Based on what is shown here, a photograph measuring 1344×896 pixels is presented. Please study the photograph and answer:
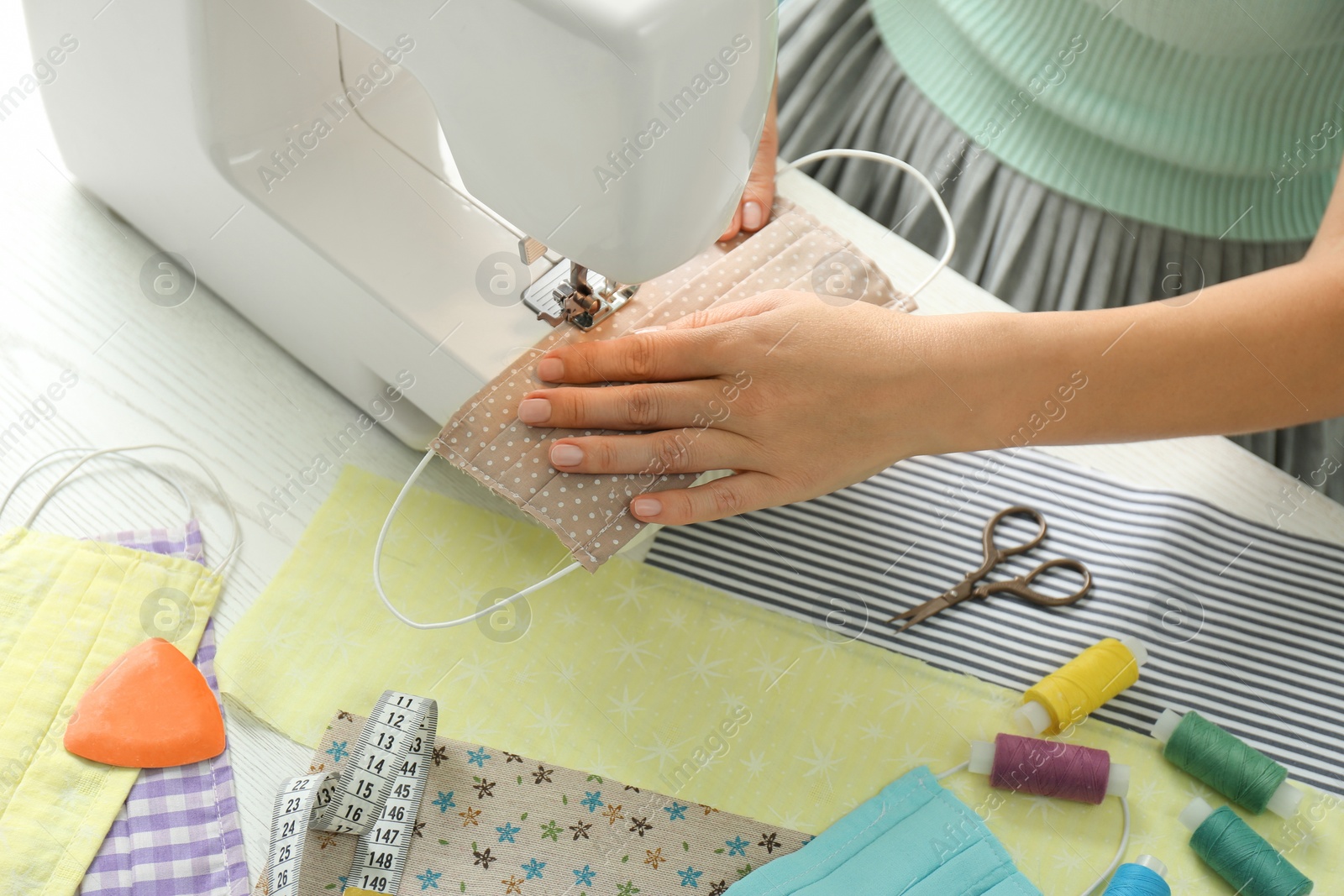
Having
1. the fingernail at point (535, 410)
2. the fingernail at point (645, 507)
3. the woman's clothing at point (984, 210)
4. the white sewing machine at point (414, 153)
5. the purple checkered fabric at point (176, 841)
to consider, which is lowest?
the purple checkered fabric at point (176, 841)

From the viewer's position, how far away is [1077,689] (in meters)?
1.04

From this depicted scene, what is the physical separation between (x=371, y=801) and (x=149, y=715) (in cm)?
22

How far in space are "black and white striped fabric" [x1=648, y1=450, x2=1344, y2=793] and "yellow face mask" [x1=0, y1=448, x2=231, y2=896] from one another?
0.51 metres

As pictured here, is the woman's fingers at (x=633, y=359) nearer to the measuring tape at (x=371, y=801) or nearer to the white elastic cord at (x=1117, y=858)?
the measuring tape at (x=371, y=801)

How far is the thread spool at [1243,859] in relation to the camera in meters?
0.97

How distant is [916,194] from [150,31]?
0.91m

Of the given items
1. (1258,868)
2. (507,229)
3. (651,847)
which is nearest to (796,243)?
(507,229)

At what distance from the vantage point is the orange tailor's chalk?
946mm

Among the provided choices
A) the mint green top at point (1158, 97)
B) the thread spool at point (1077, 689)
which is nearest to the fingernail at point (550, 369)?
the thread spool at point (1077, 689)

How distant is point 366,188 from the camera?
3.36 ft

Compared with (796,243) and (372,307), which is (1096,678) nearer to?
(796,243)

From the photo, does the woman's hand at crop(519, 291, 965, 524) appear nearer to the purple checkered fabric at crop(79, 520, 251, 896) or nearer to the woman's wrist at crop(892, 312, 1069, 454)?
the woman's wrist at crop(892, 312, 1069, 454)

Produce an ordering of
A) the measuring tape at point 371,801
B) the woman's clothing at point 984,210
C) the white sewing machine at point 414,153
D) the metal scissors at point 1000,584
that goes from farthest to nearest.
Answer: the woman's clothing at point 984,210, the metal scissors at point 1000,584, the measuring tape at point 371,801, the white sewing machine at point 414,153

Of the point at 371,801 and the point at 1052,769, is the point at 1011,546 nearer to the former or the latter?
A: the point at 1052,769
